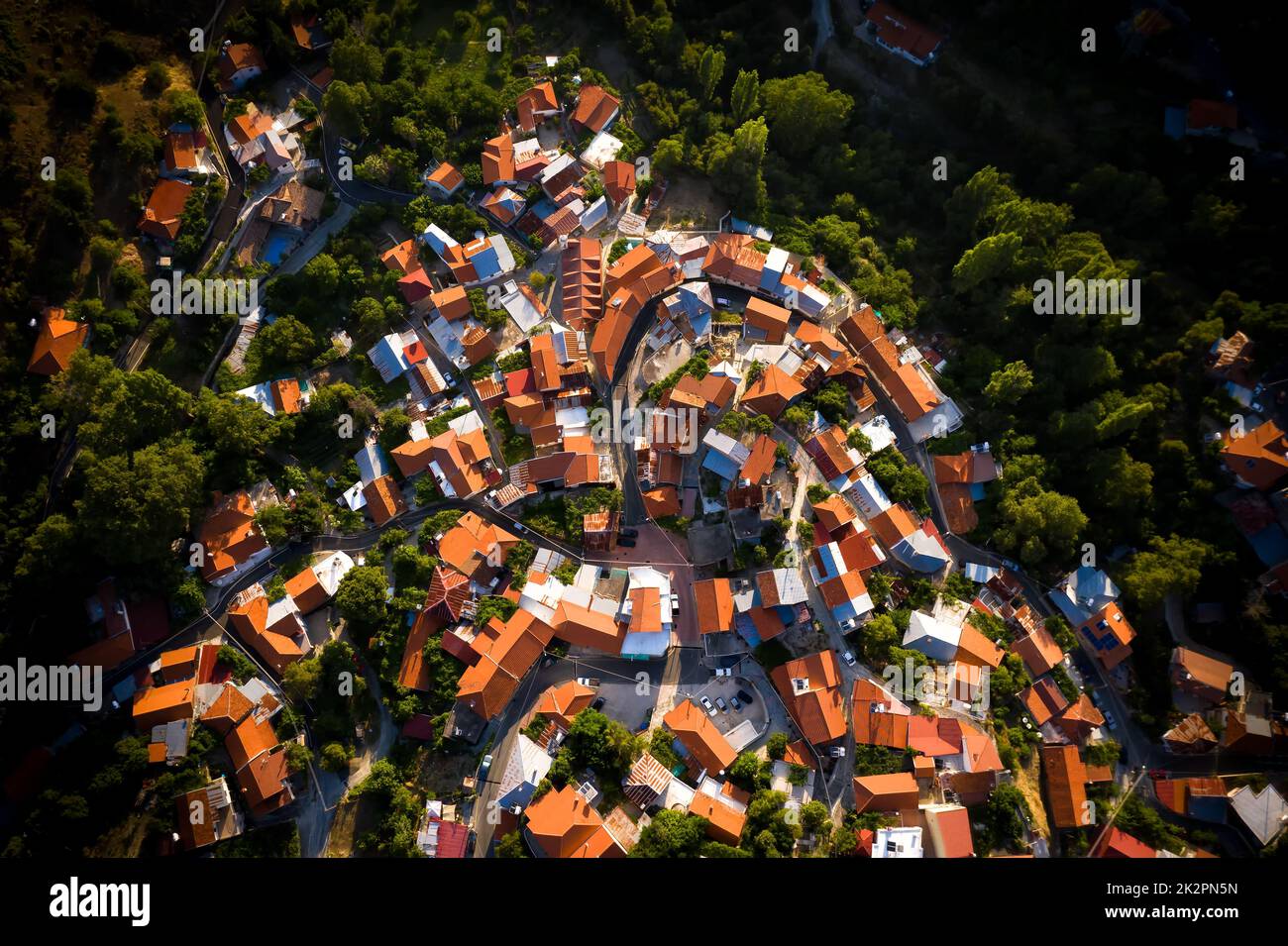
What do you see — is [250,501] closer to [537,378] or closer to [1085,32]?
[537,378]

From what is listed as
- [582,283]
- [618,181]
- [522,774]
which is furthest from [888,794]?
[618,181]

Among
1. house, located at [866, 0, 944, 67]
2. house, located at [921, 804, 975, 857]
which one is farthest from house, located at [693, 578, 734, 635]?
house, located at [866, 0, 944, 67]

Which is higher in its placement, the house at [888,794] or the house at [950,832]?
the house at [888,794]

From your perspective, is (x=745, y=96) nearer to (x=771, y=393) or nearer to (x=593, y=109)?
(x=593, y=109)

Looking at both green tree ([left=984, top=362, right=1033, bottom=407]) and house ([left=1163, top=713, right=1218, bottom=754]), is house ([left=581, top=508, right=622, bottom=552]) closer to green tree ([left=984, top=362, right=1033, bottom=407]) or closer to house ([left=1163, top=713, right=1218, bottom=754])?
green tree ([left=984, top=362, right=1033, bottom=407])

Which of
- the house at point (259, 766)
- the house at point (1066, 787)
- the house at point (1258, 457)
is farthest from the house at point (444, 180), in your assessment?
the house at point (1258, 457)

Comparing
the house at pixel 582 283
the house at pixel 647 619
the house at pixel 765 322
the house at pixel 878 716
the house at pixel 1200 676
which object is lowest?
the house at pixel 878 716

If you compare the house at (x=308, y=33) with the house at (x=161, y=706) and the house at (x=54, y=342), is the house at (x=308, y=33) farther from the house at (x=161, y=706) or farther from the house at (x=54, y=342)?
the house at (x=161, y=706)
